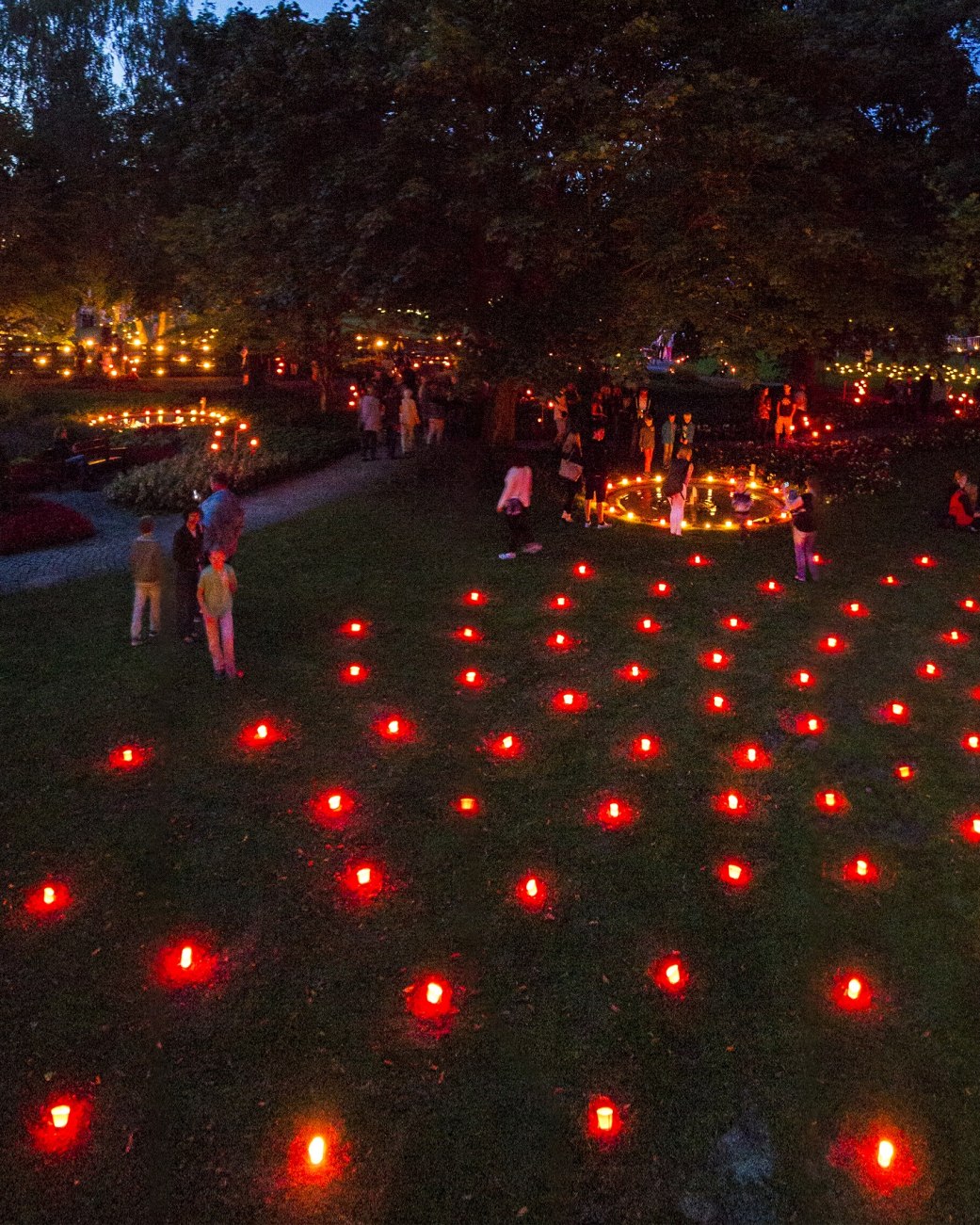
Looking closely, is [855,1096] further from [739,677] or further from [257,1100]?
[739,677]

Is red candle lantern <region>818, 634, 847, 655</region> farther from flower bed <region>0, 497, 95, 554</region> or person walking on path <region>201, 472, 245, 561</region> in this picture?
flower bed <region>0, 497, 95, 554</region>

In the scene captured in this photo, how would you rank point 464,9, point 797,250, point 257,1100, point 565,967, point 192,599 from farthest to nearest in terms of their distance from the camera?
1. point 797,250
2. point 464,9
3. point 192,599
4. point 565,967
5. point 257,1100

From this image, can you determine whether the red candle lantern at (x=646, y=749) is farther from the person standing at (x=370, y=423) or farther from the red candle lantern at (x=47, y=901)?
the person standing at (x=370, y=423)

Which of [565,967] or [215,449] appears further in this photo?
[215,449]

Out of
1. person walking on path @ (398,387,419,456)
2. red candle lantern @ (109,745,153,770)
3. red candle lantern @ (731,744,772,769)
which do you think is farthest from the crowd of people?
person walking on path @ (398,387,419,456)

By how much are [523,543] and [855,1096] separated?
1143 cm

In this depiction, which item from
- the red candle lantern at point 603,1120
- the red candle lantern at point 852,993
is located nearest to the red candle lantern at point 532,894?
the red candle lantern at point 603,1120

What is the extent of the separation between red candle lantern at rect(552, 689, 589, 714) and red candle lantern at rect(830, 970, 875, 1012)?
453 cm

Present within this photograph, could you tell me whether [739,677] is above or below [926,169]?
below

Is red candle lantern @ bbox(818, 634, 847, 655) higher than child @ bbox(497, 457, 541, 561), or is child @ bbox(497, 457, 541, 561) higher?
child @ bbox(497, 457, 541, 561)

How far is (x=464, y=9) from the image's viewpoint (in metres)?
15.8

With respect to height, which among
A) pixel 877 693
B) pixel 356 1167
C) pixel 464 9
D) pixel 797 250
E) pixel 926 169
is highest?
pixel 464 9

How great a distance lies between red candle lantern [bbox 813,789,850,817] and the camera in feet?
28.7

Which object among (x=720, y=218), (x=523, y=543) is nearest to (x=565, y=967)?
(x=523, y=543)
